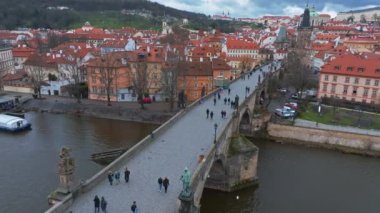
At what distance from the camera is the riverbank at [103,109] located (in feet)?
152

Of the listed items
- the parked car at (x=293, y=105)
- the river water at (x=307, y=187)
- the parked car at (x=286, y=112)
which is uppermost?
the parked car at (x=293, y=105)

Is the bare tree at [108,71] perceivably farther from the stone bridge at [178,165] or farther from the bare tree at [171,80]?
the stone bridge at [178,165]

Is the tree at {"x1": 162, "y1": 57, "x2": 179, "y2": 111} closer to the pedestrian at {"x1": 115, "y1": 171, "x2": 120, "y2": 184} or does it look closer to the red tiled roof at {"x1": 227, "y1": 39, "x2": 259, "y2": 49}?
the pedestrian at {"x1": 115, "y1": 171, "x2": 120, "y2": 184}

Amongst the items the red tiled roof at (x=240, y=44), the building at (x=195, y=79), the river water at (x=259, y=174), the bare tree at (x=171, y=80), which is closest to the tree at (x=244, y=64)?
the red tiled roof at (x=240, y=44)

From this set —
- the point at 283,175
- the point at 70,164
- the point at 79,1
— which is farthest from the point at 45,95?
the point at 79,1

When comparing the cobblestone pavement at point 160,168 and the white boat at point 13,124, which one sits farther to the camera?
the white boat at point 13,124

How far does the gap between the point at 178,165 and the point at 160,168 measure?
1087mm

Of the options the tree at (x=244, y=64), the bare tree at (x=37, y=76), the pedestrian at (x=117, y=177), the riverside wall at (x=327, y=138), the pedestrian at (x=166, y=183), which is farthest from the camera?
the tree at (x=244, y=64)

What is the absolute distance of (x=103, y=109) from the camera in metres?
48.7

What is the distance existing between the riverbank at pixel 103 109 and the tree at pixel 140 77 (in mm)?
1899

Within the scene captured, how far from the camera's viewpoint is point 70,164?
15.3 metres

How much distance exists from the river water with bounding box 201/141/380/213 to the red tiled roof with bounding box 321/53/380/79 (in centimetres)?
1737

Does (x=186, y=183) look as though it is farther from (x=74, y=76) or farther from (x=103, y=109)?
(x=74, y=76)

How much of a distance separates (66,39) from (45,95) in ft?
147
